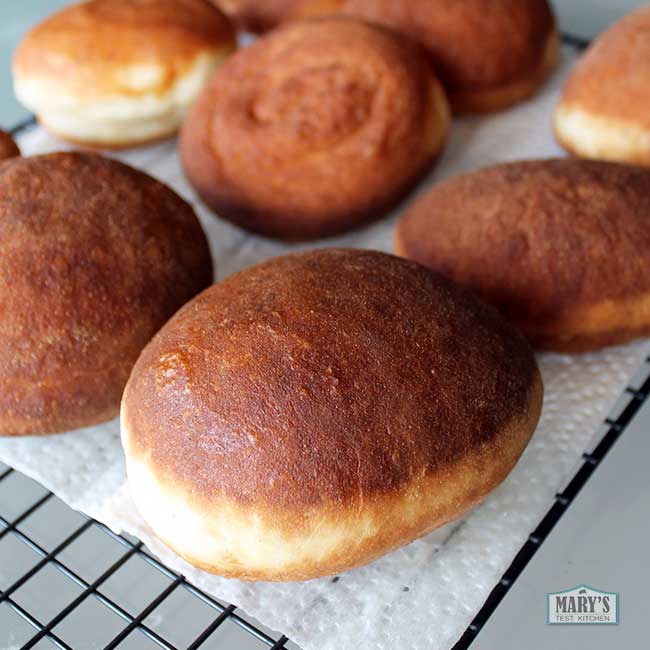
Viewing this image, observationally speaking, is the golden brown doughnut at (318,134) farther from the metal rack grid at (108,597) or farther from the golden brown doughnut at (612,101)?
the metal rack grid at (108,597)

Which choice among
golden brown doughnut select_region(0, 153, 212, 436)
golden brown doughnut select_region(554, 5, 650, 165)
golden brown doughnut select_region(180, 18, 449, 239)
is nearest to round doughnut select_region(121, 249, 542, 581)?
golden brown doughnut select_region(0, 153, 212, 436)

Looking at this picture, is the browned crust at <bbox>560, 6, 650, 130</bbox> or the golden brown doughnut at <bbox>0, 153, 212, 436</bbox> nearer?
the golden brown doughnut at <bbox>0, 153, 212, 436</bbox>

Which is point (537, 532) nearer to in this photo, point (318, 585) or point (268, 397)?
point (318, 585)

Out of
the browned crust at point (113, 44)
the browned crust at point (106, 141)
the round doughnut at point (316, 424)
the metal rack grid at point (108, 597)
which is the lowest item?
the metal rack grid at point (108, 597)

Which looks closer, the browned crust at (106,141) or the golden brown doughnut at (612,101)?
the golden brown doughnut at (612,101)

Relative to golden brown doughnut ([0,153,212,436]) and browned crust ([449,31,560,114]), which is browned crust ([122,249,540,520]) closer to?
golden brown doughnut ([0,153,212,436])

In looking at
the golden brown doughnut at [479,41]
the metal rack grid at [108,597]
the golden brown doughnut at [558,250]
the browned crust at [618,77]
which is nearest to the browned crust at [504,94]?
the golden brown doughnut at [479,41]
